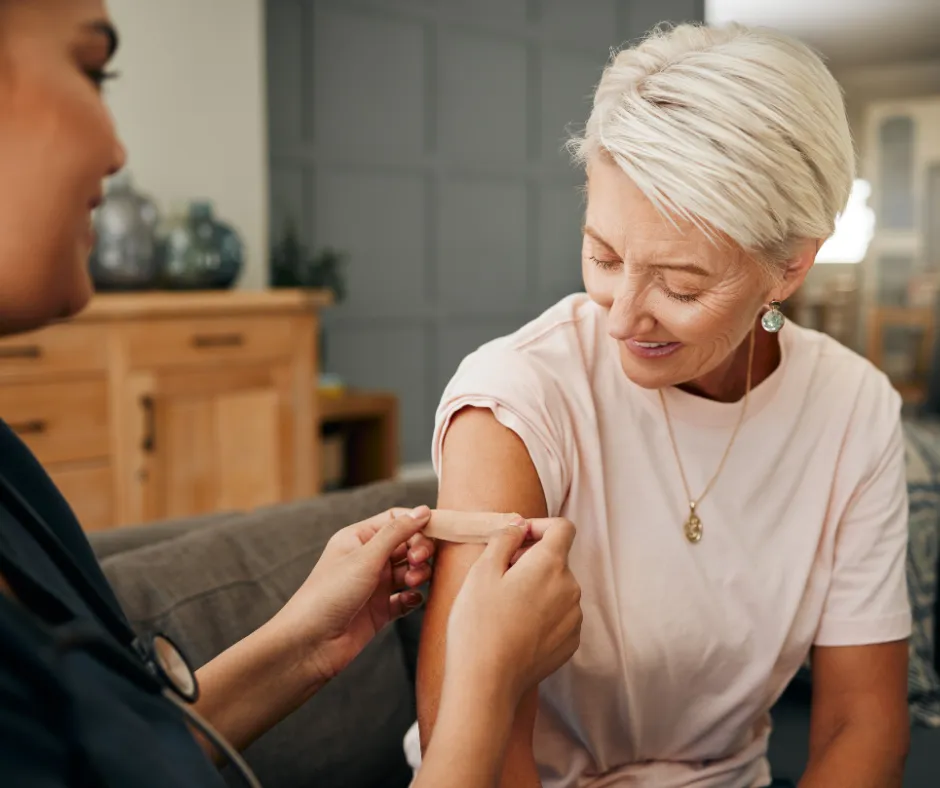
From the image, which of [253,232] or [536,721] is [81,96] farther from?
[253,232]

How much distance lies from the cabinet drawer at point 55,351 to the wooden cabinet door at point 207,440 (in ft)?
0.52

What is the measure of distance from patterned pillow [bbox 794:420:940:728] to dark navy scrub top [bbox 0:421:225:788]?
1336 millimetres

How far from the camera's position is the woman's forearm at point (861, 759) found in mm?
1174

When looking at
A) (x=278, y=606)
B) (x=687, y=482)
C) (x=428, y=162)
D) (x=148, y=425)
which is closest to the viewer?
(x=687, y=482)

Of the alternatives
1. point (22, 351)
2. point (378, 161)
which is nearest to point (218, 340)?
point (22, 351)

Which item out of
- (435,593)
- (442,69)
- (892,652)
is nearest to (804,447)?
(892,652)

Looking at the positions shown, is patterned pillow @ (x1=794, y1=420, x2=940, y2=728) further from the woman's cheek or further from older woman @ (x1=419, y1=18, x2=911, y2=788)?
the woman's cheek

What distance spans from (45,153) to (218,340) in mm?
3015

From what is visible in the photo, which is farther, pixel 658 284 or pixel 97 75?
pixel 658 284

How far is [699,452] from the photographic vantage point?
1.23m

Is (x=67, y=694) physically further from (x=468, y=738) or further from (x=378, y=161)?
(x=378, y=161)

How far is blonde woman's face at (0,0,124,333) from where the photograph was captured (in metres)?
0.55

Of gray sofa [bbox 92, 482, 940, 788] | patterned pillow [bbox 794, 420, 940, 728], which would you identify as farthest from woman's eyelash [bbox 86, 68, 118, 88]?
patterned pillow [bbox 794, 420, 940, 728]

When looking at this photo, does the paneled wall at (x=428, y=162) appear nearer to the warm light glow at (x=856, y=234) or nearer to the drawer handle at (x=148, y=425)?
the drawer handle at (x=148, y=425)
